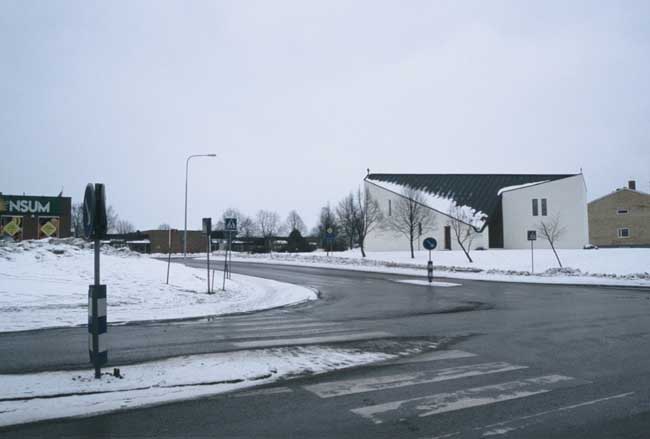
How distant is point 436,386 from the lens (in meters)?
6.89

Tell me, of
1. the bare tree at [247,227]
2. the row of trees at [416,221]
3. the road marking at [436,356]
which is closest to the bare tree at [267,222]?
the bare tree at [247,227]

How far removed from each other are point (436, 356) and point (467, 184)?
202ft

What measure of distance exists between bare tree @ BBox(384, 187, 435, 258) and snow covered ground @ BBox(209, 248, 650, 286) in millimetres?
4091

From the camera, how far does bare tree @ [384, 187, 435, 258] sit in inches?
2313

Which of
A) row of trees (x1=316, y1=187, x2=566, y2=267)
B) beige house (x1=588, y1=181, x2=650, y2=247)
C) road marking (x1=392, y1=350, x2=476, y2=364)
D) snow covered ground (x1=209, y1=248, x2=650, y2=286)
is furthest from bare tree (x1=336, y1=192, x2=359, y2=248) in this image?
road marking (x1=392, y1=350, x2=476, y2=364)

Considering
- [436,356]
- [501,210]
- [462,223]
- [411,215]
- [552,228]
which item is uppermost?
[501,210]

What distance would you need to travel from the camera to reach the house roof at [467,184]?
64.2 m

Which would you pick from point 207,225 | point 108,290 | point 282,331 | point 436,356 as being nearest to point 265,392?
point 436,356

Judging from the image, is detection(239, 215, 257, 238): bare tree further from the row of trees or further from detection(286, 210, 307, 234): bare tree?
the row of trees

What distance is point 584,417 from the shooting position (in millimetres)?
5621

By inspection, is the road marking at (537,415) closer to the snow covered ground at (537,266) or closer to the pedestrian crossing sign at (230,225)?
the pedestrian crossing sign at (230,225)

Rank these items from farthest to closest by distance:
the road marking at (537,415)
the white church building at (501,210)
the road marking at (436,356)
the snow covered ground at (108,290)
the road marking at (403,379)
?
the white church building at (501,210) → the snow covered ground at (108,290) → the road marking at (436,356) → the road marking at (403,379) → the road marking at (537,415)

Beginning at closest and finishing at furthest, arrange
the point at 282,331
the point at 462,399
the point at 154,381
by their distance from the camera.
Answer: the point at 462,399, the point at 154,381, the point at 282,331

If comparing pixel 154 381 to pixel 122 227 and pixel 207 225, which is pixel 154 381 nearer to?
pixel 207 225
